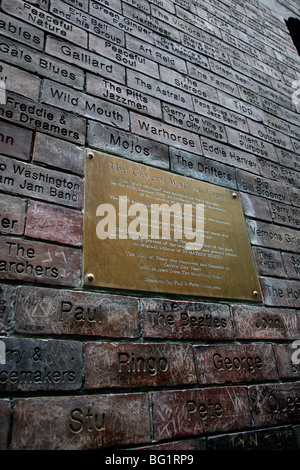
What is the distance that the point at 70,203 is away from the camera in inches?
58.7

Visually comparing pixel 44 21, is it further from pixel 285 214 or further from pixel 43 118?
pixel 285 214

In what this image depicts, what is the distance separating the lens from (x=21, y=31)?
174cm

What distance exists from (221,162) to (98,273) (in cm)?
126

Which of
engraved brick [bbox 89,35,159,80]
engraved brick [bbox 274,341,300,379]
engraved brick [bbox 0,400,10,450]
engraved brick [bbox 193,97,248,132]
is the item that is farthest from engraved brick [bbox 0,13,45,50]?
engraved brick [bbox 274,341,300,379]

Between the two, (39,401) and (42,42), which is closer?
(39,401)

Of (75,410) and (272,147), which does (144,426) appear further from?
(272,147)

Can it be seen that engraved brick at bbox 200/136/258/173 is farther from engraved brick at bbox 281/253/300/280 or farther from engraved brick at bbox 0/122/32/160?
engraved brick at bbox 0/122/32/160

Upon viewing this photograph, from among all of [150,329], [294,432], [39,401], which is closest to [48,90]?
[150,329]

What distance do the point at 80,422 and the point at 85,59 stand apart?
188 centimetres

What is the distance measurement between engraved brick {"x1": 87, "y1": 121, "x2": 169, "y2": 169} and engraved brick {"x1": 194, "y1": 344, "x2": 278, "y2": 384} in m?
1.06

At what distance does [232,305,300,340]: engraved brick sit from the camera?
1.71 meters

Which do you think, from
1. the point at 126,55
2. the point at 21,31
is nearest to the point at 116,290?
the point at 21,31

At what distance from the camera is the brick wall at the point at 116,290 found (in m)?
1.19

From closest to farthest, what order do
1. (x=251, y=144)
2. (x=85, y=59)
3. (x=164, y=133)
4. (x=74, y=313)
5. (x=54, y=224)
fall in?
(x=74, y=313) < (x=54, y=224) < (x=85, y=59) < (x=164, y=133) < (x=251, y=144)
